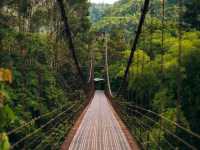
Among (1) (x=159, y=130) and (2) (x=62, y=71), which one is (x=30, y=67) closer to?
(2) (x=62, y=71)

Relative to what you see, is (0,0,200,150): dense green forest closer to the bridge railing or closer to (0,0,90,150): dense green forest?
(0,0,90,150): dense green forest

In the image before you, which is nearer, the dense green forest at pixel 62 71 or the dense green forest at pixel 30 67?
the dense green forest at pixel 30 67

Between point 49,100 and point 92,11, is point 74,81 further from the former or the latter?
point 92,11

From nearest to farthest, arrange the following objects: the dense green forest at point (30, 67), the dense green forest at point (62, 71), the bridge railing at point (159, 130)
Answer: the bridge railing at point (159, 130) < the dense green forest at point (30, 67) < the dense green forest at point (62, 71)

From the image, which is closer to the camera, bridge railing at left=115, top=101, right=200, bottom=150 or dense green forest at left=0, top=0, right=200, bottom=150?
bridge railing at left=115, top=101, right=200, bottom=150

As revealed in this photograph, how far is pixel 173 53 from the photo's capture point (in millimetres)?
22812

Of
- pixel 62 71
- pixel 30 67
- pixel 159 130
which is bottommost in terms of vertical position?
pixel 159 130

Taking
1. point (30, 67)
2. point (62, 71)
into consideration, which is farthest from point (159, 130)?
point (62, 71)

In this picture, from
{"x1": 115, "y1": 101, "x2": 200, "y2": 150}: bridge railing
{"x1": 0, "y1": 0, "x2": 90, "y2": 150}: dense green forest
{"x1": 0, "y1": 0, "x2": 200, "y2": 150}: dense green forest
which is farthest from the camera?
{"x1": 0, "y1": 0, "x2": 200, "y2": 150}: dense green forest

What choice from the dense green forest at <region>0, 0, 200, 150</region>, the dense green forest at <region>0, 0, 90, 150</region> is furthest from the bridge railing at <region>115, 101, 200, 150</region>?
the dense green forest at <region>0, 0, 90, 150</region>

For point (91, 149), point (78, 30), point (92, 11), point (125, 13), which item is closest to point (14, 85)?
point (91, 149)

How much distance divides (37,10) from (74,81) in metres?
7.54

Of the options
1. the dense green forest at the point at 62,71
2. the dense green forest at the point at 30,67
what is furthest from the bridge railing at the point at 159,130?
the dense green forest at the point at 30,67

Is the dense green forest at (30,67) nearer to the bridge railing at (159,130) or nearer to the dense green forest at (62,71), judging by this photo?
the dense green forest at (62,71)
